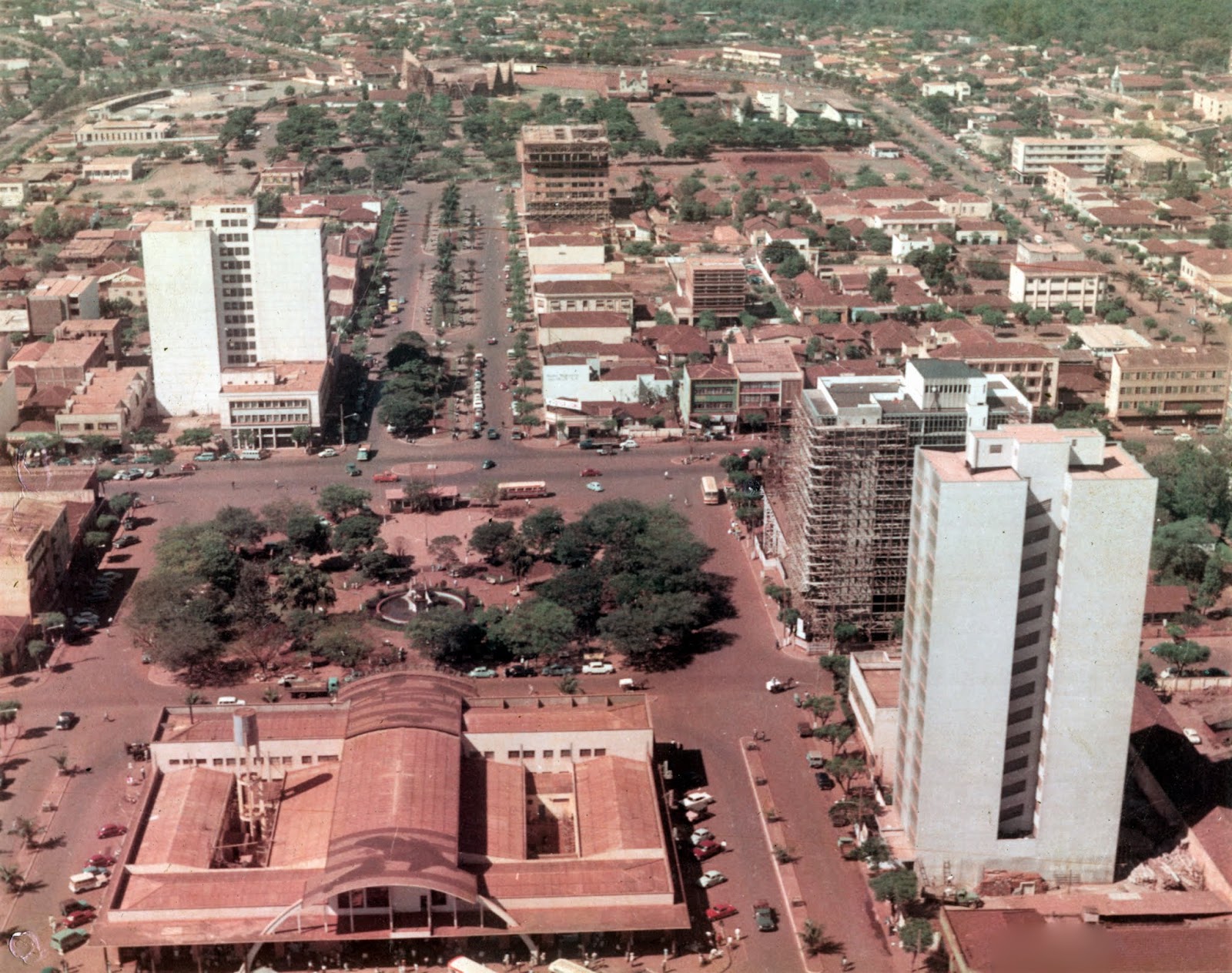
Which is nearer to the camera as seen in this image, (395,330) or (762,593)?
(762,593)

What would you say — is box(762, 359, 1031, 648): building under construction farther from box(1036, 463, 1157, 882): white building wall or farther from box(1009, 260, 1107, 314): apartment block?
box(1009, 260, 1107, 314): apartment block

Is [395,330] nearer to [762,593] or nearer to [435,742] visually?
[762,593]

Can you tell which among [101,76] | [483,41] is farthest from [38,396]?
[483,41]

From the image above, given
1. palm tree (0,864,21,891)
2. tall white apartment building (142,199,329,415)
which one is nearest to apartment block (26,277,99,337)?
tall white apartment building (142,199,329,415)

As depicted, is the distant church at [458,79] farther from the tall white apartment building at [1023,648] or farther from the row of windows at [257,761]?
the tall white apartment building at [1023,648]

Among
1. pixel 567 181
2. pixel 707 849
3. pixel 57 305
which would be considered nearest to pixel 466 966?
pixel 707 849

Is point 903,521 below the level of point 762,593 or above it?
above

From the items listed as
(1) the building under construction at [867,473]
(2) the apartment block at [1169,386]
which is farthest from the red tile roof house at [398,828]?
(2) the apartment block at [1169,386]
